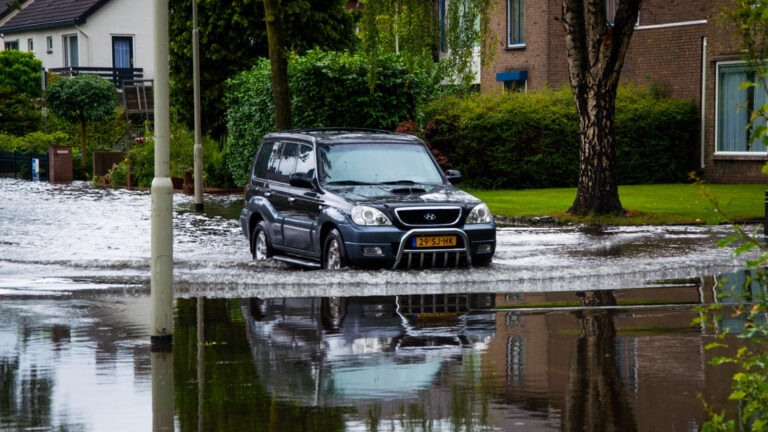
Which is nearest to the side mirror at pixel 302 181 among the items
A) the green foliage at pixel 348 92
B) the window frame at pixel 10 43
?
the green foliage at pixel 348 92

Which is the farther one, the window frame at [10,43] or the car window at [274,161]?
the window frame at [10,43]

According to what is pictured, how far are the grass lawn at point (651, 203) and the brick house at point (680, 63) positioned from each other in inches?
61.8

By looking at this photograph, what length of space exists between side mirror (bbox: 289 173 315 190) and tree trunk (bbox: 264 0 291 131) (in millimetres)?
9010

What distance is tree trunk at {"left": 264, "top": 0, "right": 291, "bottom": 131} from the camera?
74.6ft

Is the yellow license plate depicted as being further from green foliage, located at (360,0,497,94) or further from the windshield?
green foliage, located at (360,0,497,94)

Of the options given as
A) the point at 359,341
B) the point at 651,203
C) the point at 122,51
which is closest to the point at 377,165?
the point at 359,341

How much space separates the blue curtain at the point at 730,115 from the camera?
30672 mm

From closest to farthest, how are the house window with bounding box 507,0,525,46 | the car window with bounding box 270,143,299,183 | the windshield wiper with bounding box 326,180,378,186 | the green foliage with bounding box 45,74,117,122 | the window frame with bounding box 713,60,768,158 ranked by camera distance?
the windshield wiper with bounding box 326,180,378,186, the car window with bounding box 270,143,299,183, the window frame with bounding box 713,60,768,158, the house window with bounding box 507,0,525,46, the green foliage with bounding box 45,74,117,122

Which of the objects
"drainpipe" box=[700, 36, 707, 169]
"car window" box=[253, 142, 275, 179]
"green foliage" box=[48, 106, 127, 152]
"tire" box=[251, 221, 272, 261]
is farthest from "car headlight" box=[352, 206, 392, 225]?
"green foliage" box=[48, 106, 127, 152]

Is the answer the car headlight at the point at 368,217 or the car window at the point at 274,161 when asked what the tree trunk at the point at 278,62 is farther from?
the car headlight at the point at 368,217

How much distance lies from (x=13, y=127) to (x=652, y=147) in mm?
33522

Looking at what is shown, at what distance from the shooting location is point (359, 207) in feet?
43.3

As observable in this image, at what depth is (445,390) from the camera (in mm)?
7234

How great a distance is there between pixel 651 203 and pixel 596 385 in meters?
17.7
